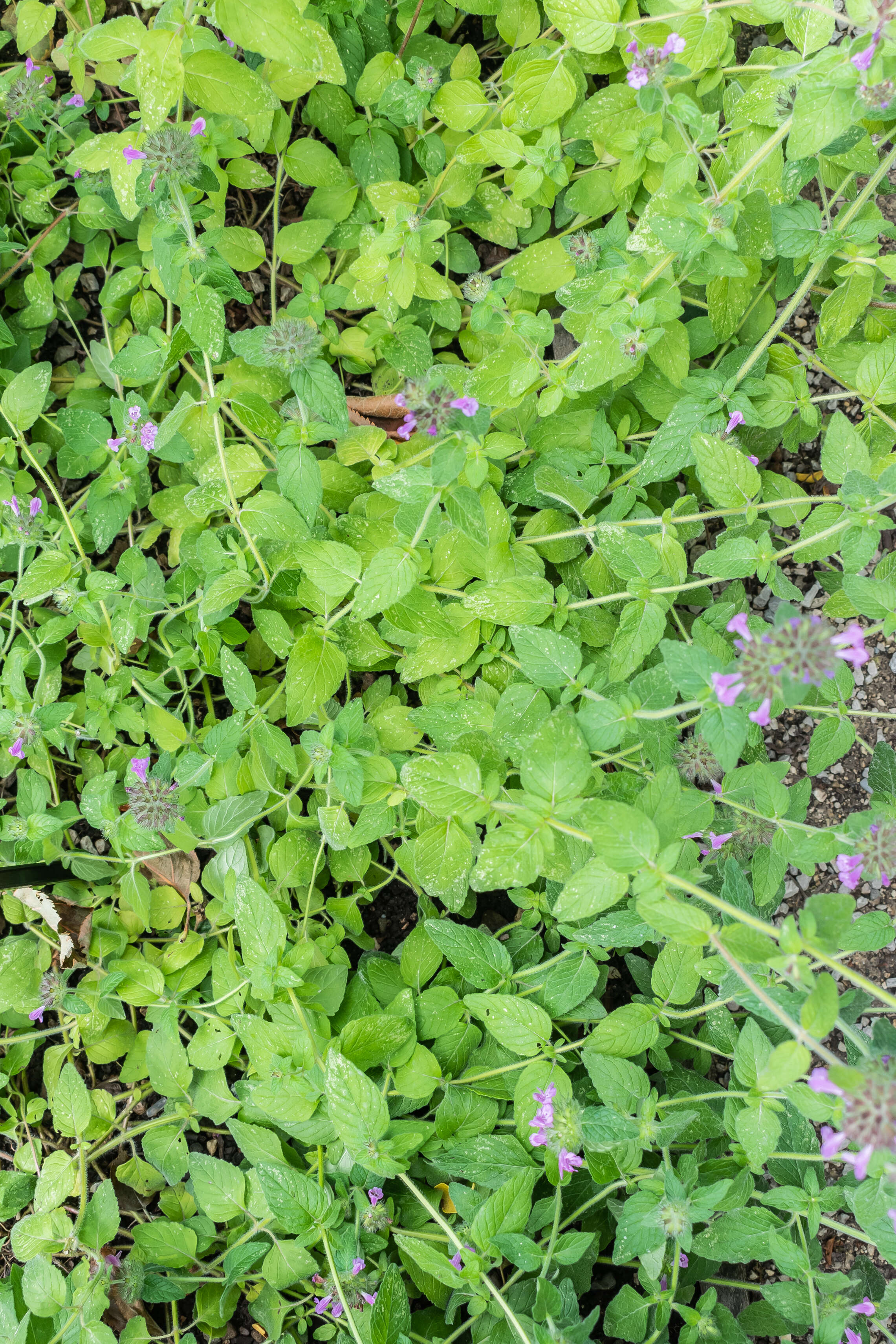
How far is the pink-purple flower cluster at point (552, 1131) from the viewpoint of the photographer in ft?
6.16

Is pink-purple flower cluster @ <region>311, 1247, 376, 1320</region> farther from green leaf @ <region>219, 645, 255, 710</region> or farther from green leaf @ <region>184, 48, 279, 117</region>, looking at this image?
green leaf @ <region>184, 48, 279, 117</region>

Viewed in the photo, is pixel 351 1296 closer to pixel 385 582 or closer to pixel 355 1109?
pixel 355 1109

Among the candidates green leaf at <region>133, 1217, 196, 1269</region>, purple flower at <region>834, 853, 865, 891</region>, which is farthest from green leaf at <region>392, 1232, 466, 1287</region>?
purple flower at <region>834, 853, 865, 891</region>

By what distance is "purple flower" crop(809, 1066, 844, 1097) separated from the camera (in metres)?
1.25

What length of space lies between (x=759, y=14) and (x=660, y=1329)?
2.90 meters

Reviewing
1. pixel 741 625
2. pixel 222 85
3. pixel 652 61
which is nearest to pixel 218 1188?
pixel 741 625

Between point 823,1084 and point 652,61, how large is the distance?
199 cm

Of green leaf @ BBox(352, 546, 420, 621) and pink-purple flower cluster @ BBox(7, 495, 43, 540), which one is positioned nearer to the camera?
green leaf @ BBox(352, 546, 420, 621)

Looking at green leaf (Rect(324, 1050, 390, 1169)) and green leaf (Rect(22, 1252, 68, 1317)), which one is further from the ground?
green leaf (Rect(324, 1050, 390, 1169))

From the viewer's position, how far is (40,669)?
249 cm

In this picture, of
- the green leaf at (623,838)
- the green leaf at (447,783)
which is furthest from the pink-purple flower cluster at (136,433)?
the green leaf at (623,838)

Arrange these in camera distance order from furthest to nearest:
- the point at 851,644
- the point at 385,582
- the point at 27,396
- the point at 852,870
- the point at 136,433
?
the point at 27,396 → the point at 136,433 → the point at 385,582 → the point at 852,870 → the point at 851,644

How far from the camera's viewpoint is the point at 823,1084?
4.23 feet

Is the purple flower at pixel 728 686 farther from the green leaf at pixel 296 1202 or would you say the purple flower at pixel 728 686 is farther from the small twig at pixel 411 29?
the small twig at pixel 411 29
